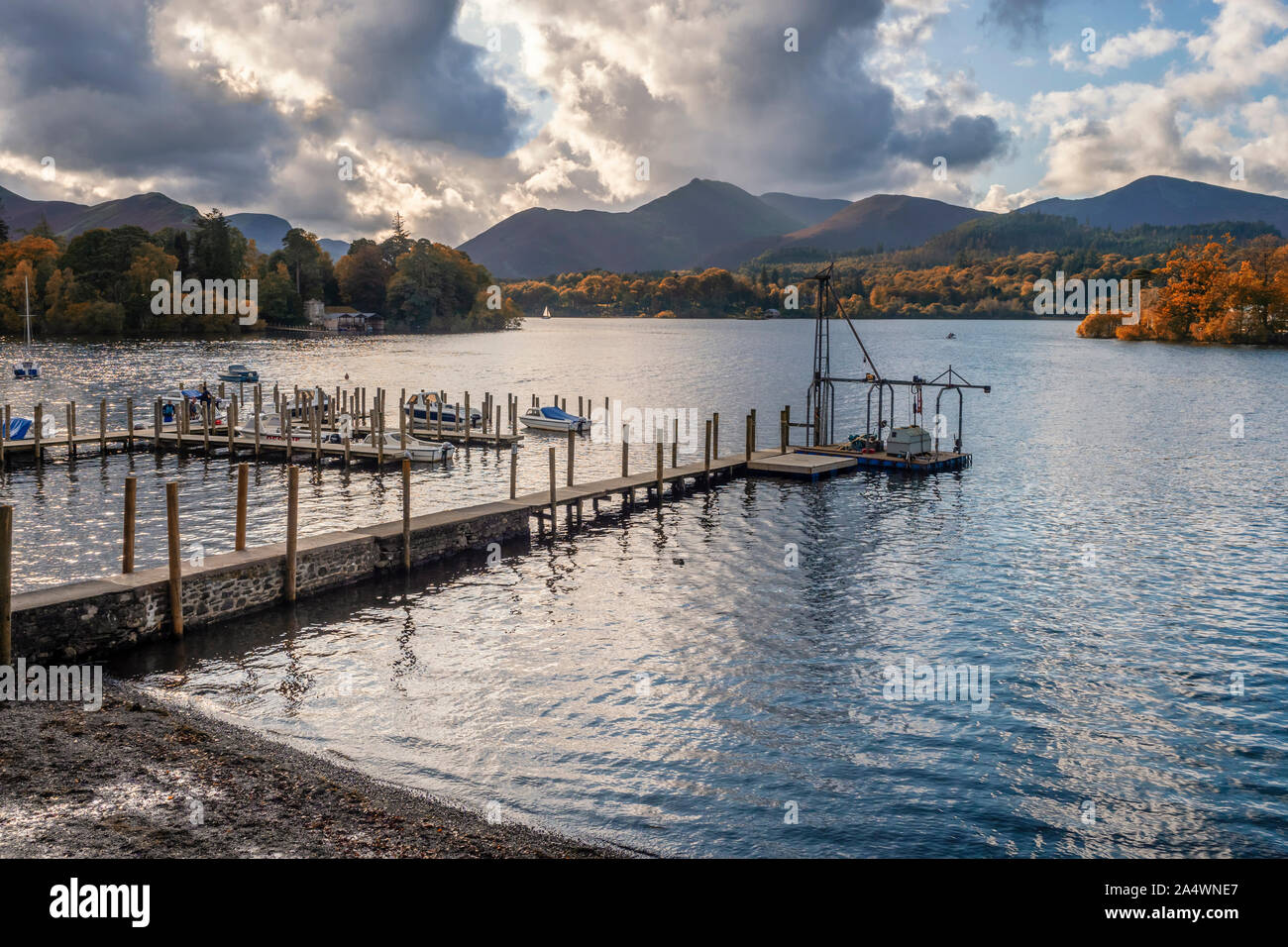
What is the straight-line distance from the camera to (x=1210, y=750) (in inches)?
683

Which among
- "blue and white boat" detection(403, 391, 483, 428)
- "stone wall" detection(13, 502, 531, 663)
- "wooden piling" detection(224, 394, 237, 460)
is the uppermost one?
"blue and white boat" detection(403, 391, 483, 428)

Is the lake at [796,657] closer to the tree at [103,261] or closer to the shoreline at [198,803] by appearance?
the shoreline at [198,803]

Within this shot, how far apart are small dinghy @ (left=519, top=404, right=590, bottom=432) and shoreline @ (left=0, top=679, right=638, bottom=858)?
155 ft

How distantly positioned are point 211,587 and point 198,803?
1023cm

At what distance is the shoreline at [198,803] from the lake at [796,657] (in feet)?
3.15

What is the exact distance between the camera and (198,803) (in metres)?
13.0

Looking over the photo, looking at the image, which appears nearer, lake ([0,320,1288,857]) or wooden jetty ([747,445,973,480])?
lake ([0,320,1288,857])

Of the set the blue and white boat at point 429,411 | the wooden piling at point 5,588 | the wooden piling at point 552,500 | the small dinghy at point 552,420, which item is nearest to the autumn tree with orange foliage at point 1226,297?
the small dinghy at point 552,420

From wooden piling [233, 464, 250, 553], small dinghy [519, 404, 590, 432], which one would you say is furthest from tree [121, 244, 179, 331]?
wooden piling [233, 464, 250, 553]

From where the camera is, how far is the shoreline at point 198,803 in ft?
39.1

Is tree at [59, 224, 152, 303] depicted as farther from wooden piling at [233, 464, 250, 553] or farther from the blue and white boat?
wooden piling at [233, 464, 250, 553]

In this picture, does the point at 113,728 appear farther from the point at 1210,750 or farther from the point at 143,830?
the point at 1210,750

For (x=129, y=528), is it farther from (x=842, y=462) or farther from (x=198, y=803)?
(x=842, y=462)

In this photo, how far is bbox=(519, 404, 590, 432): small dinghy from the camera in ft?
207
